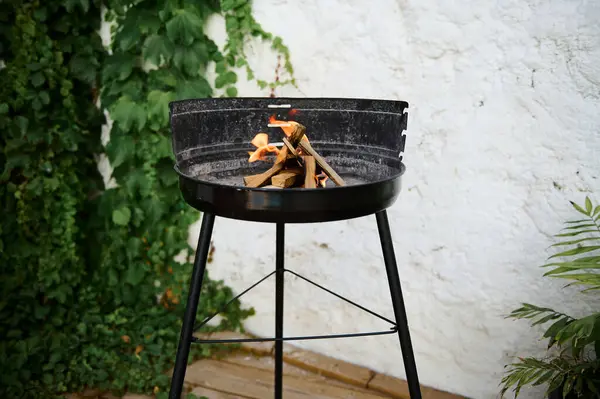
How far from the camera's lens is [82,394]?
2.67 metres

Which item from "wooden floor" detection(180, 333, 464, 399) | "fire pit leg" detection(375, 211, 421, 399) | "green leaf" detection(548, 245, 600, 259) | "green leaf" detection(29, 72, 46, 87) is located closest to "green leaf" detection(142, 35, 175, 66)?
"green leaf" detection(29, 72, 46, 87)

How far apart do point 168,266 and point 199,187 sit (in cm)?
175

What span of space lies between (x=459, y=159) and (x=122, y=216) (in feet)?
5.67

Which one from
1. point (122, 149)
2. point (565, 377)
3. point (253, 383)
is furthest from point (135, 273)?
point (565, 377)

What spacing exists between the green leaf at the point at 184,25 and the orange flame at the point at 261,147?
102 centimetres

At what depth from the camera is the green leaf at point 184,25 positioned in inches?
110

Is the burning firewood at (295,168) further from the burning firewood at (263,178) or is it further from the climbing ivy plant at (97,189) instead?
the climbing ivy plant at (97,189)

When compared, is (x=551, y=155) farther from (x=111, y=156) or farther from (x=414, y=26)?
(x=111, y=156)

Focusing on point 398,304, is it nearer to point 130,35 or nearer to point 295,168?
point 295,168

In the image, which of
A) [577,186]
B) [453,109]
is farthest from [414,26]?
[577,186]

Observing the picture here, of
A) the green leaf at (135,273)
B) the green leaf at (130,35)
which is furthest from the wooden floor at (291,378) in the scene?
the green leaf at (130,35)

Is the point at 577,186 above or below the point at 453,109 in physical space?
below

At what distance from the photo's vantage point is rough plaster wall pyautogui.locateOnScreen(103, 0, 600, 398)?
2.17m

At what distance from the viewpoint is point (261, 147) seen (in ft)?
6.17
